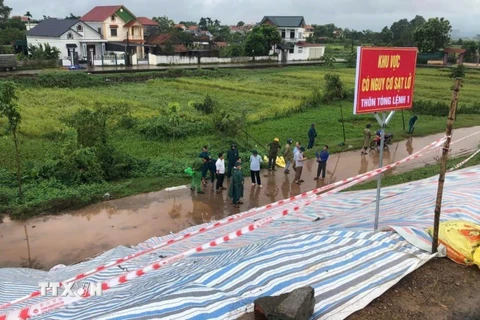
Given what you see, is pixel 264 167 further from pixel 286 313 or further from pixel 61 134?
pixel 286 313

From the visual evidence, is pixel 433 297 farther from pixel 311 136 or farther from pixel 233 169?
pixel 311 136

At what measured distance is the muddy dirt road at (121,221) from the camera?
891 centimetres

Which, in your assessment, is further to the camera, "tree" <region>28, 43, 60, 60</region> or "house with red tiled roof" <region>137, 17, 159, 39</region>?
"house with red tiled roof" <region>137, 17, 159, 39</region>

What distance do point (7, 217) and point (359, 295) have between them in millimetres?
8966

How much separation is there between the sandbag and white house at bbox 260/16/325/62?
5965cm

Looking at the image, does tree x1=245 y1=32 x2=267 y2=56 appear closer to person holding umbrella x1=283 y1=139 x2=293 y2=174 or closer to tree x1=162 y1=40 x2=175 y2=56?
tree x1=162 y1=40 x2=175 y2=56

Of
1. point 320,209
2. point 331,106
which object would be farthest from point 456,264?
point 331,106

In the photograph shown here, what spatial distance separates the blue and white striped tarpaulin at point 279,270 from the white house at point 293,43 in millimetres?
58584

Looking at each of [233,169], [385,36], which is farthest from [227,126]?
[385,36]

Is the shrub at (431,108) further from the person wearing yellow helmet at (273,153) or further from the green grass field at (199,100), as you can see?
the person wearing yellow helmet at (273,153)

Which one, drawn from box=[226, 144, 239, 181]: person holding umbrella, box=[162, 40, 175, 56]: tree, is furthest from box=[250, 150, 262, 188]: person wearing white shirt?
box=[162, 40, 175, 56]: tree

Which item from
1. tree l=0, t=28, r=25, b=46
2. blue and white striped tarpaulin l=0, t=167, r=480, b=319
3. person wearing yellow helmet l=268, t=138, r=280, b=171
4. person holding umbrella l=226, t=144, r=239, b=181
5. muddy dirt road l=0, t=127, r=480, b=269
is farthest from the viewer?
tree l=0, t=28, r=25, b=46

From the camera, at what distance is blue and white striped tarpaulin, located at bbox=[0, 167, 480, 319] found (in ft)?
14.7

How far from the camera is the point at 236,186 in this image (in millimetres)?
11078
